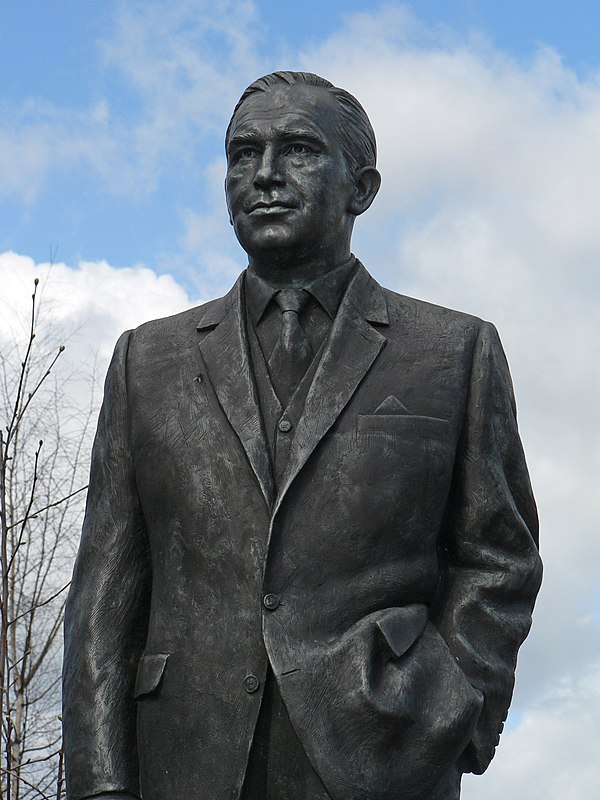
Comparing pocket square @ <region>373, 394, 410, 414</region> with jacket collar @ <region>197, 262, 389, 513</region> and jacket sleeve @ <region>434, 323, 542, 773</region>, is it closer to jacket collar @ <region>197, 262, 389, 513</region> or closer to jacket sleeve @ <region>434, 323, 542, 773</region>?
jacket collar @ <region>197, 262, 389, 513</region>

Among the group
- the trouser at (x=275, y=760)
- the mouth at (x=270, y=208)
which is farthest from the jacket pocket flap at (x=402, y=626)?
the mouth at (x=270, y=208)

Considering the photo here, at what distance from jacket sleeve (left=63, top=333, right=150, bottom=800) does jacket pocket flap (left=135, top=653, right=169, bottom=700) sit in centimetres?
9

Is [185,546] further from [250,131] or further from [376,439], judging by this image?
[250,131]

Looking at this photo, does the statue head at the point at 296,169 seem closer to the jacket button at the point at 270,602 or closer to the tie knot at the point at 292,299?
the tie knot at the point at 292,299

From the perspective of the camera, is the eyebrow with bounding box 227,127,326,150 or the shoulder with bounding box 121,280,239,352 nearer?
the eyebrow with bounding box 227,127,326,150

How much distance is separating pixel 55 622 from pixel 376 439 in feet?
18.6

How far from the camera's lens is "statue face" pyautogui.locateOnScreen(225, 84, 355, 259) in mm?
5539

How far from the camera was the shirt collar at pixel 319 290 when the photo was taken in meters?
5.67

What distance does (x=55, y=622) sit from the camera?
10.6 m

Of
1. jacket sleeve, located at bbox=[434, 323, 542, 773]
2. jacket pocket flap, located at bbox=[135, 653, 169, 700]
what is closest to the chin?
jacket sleeve, located at bbox=[434, 323, 542, 773]

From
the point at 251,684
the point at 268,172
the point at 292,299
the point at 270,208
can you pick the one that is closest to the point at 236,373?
the point at 292,299

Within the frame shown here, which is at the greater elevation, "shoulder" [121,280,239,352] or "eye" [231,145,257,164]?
"eye" [231,145,257,164]

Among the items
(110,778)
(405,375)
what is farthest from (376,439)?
(110,778)

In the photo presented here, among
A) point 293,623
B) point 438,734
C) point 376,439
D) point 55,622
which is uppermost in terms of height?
point 55,622
